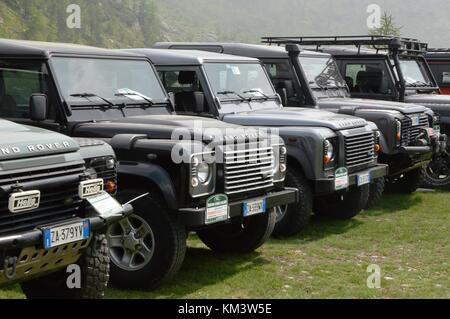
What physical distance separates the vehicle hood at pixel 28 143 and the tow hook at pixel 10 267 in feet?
1.89

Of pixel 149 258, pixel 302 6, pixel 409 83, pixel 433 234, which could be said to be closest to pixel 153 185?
pixel 149 258

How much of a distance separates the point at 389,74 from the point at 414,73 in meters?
1.06

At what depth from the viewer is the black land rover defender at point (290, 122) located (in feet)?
26.1

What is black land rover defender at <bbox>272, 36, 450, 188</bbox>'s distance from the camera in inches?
465

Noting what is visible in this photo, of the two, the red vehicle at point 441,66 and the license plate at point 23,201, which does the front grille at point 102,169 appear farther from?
the red vehicle at point 441,66

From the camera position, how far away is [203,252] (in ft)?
24.7

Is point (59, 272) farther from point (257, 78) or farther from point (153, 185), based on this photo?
point (257, 78)

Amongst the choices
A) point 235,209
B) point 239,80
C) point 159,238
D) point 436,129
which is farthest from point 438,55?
point 159,238

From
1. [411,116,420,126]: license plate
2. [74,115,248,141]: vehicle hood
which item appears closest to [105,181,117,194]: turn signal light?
[74,115,248,141]: vehicle hood

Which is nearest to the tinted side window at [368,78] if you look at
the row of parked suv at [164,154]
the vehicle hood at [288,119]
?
the row of parked suv at [164,154]

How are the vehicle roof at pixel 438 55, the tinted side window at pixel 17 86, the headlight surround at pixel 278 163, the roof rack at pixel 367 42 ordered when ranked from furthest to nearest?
the vehicle roof at pixel 438 55 < the roof rack at pixel 367 42 < the headlight surround at pixel 278 163 < the tinted side window at pixel 17 86

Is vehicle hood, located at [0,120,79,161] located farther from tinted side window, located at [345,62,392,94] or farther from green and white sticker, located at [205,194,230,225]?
tinted side window, located at [345,62,392,94]

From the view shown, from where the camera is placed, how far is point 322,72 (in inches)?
425
